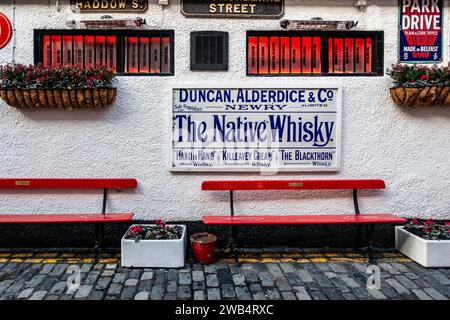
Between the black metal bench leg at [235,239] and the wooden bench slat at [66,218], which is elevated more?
the wooden bench slat at [66,218]

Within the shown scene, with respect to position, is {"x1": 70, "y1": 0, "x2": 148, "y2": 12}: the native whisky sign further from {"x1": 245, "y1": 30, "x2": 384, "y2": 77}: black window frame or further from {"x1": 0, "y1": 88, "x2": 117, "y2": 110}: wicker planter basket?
{"x1": 245, "y1": 30, "x2": 384, "y2": 77}: black window frame

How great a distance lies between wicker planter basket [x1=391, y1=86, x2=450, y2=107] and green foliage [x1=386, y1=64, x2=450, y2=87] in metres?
0.07

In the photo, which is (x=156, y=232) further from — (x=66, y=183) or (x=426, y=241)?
(x=426, y=241)

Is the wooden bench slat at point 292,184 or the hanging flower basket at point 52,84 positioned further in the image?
the wooden bench slat at point 292,184

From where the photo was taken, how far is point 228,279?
4570mm

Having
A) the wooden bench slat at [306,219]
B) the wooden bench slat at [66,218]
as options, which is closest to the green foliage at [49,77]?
the wooden bench slat at [66,218]

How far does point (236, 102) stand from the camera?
5.57 meters

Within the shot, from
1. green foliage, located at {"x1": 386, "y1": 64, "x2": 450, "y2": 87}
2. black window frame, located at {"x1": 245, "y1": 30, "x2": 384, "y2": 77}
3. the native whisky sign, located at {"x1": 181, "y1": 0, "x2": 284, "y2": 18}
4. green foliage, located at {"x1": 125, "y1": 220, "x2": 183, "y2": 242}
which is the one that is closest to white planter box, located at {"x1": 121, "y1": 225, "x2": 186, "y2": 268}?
green foliage, located at {"x1": 125, "y1": 220, "x2": 183, "y2": 242}

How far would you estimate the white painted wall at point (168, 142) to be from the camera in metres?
5.50

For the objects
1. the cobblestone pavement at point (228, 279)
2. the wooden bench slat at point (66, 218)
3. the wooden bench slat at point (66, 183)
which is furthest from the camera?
the wooden bench slat at point (66, 183)

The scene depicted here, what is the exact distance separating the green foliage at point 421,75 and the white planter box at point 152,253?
3.84 meters

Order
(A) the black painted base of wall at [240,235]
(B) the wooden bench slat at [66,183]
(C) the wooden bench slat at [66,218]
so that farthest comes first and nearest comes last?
(A) the black painted base of wall at [240,235] → (B) the wooden bench slat at [66,183] → (C) the wooden bench slat at [66,218]

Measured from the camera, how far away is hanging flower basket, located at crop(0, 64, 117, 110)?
5.10 meters

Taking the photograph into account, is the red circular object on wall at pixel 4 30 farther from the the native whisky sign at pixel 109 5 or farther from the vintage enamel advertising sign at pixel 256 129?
the vintage enamel advertising sign at pixel 256 129
